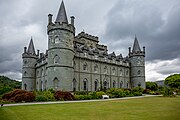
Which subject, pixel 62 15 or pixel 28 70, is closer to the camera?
pixel 62 15

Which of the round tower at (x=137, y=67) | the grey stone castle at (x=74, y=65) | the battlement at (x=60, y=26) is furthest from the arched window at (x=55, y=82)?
the round tower at (x=137, y=67)

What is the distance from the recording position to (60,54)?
35344 millimetres

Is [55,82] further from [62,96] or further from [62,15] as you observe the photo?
[62,15]

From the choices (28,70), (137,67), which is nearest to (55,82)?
(28,70)

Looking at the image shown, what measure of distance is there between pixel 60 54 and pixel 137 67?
28771 mm

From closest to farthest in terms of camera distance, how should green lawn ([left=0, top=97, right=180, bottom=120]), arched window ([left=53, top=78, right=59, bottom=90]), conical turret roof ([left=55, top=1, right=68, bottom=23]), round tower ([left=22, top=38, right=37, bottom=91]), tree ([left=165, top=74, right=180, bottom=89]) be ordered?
green lawn ([left=0, top=97, right=180, bottom=120]) → arched window ([left=53, top=78, right=59, bottom=90]) → conical turret roof ([left=55, top=1, right=68, bottom=23]) → round tower ([left=22, top=38, right=37, bottom=91]) → tree ([left=165, top=74, right=180, bottom=89])

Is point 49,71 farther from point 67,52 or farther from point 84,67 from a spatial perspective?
point 84,67

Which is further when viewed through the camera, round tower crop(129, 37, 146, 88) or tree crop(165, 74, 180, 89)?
tree crop(165, 74, 180, 89)

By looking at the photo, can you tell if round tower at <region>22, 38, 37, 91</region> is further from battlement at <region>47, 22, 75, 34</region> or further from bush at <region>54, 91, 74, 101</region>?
bush at <region>54, 91, 74, 101</region>

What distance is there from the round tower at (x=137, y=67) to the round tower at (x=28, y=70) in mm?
28525

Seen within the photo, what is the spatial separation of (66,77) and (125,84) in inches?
990

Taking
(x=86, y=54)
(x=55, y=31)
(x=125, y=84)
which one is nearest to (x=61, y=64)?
(x=55, y=31)

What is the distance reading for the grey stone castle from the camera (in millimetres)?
35500

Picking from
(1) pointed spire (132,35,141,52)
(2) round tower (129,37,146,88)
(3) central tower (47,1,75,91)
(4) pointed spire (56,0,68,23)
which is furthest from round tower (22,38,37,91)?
(1) pointed spire (132,35,141,52)
